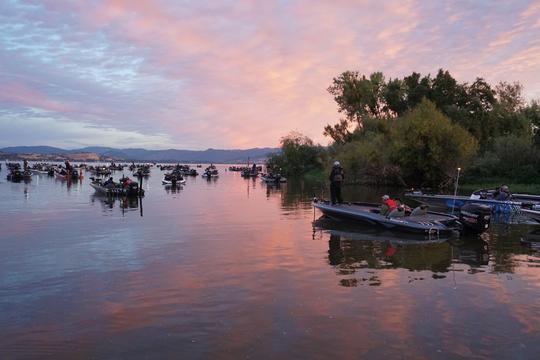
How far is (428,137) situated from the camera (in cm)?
5069

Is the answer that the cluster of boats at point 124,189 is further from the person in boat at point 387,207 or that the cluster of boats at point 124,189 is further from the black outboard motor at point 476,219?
the black outboard motor at point 476,219

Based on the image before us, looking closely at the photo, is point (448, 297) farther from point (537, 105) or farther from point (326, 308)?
point (537, 105)

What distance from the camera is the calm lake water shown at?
7555 mm

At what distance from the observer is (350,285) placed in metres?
11.1

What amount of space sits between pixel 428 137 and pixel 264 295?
4439cm

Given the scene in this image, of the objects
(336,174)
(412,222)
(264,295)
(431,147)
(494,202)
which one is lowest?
(264,295)

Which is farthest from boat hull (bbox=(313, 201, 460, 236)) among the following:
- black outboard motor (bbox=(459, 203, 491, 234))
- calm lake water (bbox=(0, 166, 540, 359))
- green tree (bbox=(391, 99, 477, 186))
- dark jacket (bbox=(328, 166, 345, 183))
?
green tree (bbox=(391, 99, 477, 186))

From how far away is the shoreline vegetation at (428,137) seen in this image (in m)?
50.3

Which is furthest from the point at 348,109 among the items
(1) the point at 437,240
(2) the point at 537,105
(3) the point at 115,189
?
(1) the point at 437,240

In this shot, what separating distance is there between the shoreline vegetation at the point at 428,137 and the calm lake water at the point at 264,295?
32.0 m

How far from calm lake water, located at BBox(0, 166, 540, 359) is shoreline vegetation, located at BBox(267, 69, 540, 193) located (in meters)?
32.0

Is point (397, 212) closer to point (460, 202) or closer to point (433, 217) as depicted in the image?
point (433, 217)

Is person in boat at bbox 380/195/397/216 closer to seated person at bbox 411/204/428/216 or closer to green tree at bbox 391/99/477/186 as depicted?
seated person at bbox 411/204/428/216

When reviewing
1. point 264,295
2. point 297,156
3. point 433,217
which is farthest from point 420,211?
point 297,156
